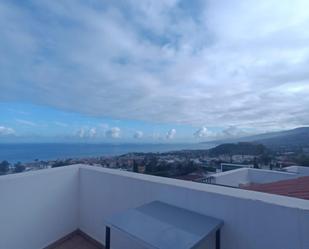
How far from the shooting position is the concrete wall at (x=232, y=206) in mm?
1174

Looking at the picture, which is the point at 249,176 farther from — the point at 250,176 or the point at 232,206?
the point at 232,206

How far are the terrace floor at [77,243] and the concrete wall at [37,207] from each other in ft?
0.27

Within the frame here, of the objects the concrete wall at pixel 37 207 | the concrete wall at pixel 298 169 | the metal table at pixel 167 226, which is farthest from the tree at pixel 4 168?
the concrete wall at pixel 298 169

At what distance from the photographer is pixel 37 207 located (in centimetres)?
232

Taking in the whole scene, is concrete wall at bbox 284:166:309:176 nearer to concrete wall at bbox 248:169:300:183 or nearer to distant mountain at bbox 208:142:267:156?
concrete wall at bbox 248:169:300:183

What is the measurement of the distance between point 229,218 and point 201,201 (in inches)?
9.5

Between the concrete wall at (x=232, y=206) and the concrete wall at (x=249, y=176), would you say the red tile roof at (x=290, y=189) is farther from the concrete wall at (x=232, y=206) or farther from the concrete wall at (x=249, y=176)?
the concrete wall at (x=249, y=176)

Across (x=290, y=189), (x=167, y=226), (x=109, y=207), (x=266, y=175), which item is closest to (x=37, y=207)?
(x=109, y=207)

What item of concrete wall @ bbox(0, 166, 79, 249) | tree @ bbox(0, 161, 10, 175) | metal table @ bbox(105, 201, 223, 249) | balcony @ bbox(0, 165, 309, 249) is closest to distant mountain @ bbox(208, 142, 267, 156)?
balcony @ bbox(0, 165, 309, 249)

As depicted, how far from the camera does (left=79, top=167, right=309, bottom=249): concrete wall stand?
117 cm

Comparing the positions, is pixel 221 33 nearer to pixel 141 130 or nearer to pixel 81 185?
pixel 81 185

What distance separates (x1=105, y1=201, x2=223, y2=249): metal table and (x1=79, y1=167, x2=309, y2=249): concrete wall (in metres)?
0.11

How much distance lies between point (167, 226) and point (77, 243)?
1.91m

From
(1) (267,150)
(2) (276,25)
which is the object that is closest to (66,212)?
(2) (276,25)
